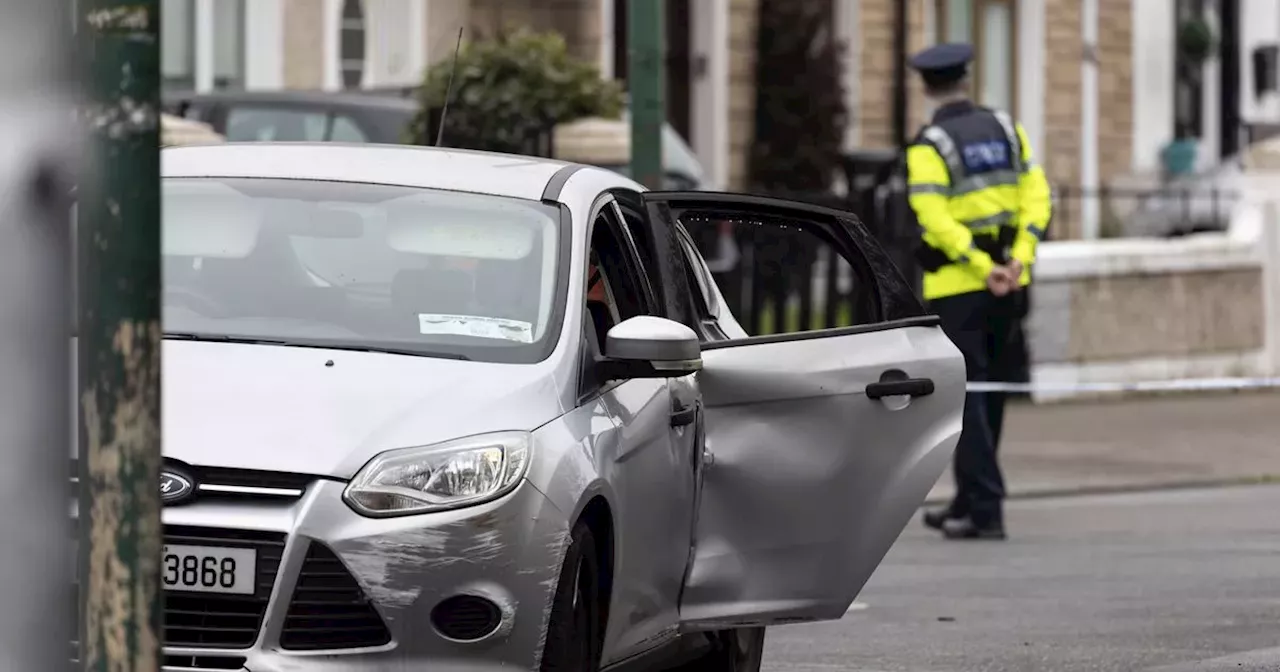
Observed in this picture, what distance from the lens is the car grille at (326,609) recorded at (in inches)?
219

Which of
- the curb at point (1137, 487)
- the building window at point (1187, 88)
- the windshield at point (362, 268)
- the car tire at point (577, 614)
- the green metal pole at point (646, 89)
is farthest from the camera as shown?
the building window at point (1187, 88)

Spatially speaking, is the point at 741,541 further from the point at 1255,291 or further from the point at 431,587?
the point at 1255,291

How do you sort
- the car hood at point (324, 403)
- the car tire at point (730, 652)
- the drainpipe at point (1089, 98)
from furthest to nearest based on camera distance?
the drainpipe at point (1089, 98) < the car tire at point (730, 652) < the car hood at point (324, 403)

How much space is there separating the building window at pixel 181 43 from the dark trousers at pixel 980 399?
12349mm

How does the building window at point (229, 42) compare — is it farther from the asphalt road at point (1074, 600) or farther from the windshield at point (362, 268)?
the windshield at point (362, 268)

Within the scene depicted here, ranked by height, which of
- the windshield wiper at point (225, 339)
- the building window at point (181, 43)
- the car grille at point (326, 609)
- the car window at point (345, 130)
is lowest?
the car grille at point (326, 609)

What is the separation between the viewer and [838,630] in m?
9.05

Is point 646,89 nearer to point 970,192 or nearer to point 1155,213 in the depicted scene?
point 970,192

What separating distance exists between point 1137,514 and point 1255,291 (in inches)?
324

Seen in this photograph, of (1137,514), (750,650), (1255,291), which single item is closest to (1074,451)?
(1137,514)

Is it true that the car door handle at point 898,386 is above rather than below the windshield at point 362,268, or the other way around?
below

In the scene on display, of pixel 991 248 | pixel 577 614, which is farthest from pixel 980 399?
pixel 577 614

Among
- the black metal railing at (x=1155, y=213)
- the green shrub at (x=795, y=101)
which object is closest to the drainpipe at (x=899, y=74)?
the green shrub at (x=795, y=101)

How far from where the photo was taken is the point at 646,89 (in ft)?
44.2
